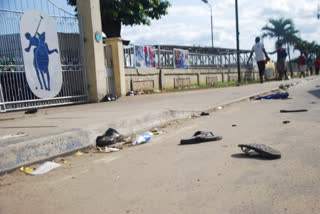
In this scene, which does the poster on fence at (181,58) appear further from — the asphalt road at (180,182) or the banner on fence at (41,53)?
the asphalt road at (180,182)

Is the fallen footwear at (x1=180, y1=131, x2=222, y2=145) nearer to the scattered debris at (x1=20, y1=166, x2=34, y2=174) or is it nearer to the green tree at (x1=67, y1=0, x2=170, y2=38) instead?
the scattered debris at (x1=20, y1=166, x2=34, y2=174)

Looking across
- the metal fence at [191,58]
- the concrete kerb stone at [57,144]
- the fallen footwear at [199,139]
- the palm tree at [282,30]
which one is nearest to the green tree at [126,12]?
the metal fence at [191,58]

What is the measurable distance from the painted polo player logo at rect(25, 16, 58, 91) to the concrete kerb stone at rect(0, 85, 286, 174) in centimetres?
409

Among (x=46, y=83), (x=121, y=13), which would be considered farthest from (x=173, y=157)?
(x=121, y=13)

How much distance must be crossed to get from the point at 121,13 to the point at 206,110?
39.3ft

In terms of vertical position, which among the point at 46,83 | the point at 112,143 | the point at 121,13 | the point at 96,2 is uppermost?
the point at 121,13

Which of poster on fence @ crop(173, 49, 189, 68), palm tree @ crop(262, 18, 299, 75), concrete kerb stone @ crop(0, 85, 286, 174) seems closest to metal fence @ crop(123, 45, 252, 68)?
poster on fence @ crop(173, 49, 189, 68)

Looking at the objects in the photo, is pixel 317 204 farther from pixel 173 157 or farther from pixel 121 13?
pixel 121 13

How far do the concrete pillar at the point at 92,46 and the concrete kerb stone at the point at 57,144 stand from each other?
14.5ft

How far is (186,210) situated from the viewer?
5.18ft

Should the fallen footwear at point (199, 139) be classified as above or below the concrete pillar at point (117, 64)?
below

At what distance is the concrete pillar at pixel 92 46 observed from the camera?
8453 millimetres

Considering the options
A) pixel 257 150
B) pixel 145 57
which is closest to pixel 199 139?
pixel 257 150

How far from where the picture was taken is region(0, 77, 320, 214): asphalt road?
1648 mm
